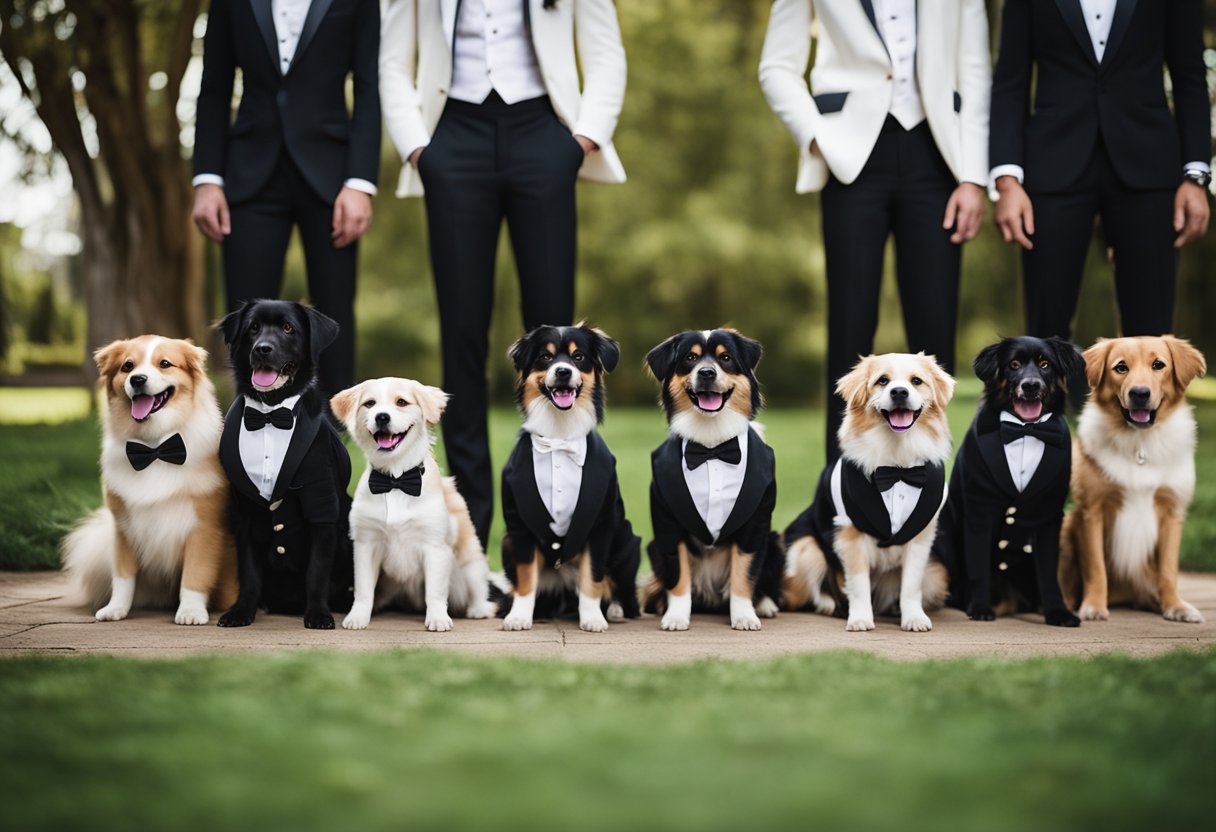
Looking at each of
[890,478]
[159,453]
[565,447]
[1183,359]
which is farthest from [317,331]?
[1183,359]

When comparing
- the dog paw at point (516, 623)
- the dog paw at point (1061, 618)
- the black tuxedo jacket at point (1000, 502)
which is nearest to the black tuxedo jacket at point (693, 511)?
the dog paw at point (516, 623)

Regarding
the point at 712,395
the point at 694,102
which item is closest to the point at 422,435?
the point at 712,395

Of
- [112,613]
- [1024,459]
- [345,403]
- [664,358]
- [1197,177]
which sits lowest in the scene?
[112,613]

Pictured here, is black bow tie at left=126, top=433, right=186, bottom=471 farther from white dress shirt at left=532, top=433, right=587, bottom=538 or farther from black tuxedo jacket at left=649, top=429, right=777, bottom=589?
black tuxedo jacket at left=649, top=429, right=777, bottom=589

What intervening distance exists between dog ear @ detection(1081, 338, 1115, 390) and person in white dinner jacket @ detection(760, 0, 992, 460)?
486 mm

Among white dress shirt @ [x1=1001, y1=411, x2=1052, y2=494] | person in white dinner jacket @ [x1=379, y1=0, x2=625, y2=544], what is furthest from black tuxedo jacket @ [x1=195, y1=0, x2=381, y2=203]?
white dress shirt @ [x1=1001, y1=411, x2=1052, y2=494]

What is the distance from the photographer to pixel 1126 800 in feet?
6.24

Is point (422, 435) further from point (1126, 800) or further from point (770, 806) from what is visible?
point (1126, 800)

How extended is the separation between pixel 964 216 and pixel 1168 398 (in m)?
0.95

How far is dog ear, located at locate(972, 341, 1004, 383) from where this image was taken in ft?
12.9

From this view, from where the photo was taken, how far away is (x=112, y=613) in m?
3.82

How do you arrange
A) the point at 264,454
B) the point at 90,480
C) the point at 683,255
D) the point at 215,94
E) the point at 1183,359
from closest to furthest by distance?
the point at 264,454 → the point at 1183,359 → the point at 215,94 → the point at 90,480 → the point at 683,255

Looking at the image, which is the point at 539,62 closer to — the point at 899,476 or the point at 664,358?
the point at 664,358

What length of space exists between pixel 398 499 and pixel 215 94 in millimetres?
1812
